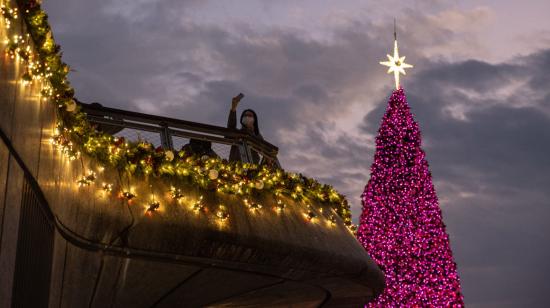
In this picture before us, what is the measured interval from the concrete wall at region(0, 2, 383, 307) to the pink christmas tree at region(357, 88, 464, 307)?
36.9 feet

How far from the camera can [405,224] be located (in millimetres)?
31031

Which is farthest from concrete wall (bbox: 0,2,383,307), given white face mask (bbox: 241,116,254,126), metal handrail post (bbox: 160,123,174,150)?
white face mask (bbox: 241,116,254,126)

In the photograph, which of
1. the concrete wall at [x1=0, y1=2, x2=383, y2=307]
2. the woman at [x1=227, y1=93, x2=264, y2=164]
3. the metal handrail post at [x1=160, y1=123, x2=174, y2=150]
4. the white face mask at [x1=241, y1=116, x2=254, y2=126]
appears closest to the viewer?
the concrete wall at [x1=0, y1=2, x2=383, y2=307]

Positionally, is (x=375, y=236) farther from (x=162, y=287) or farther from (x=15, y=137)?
(x=15, y=137)

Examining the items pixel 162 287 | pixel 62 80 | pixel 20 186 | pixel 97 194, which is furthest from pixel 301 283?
pixel 20 186

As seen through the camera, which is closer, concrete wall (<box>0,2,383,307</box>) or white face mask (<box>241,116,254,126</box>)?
concrete wall (<box>0,2,383,307</box>)

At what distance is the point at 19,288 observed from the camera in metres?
8.28

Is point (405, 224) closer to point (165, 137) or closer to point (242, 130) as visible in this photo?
point (242, 130)

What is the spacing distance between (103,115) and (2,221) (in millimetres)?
7473

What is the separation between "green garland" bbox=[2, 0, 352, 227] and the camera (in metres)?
8.71

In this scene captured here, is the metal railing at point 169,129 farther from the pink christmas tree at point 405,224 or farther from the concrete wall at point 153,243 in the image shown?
the pink christmas tree at point 405,224

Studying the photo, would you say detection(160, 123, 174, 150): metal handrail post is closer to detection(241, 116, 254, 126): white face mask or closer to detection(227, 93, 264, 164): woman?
detection(227, 93, 264, 164): woman

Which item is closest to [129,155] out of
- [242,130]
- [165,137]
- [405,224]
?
[165,137]

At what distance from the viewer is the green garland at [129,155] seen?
8711 millimetres
